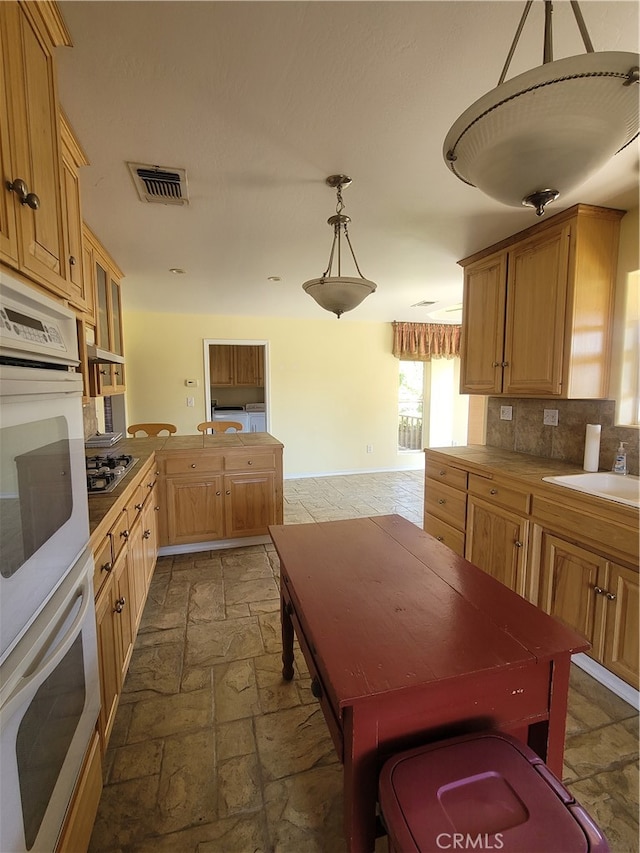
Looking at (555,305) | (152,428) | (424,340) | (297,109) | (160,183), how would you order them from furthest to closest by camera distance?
1. (424,340)
2. (152,428)
3. (555,305)
4. (160,183)
5. (297,109)

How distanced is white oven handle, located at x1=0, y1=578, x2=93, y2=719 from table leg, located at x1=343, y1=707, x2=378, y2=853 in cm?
68

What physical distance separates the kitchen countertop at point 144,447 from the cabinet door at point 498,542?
5.52 feet

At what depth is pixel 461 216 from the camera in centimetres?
232

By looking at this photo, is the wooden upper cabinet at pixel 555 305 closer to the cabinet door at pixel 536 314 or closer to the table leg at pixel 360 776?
the cabinet door at pixel 536 314

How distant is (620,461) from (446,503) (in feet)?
3.65

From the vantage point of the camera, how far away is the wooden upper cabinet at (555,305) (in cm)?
223

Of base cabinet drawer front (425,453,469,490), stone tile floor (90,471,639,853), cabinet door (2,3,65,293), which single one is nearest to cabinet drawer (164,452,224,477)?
stone tile floor (90,471,639,853)

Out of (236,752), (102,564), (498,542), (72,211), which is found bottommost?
(236,752)

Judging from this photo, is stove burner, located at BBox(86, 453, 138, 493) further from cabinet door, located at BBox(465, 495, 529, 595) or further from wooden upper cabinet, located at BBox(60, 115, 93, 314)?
cabinet door, located at BBox(465, 495, 529, 595)

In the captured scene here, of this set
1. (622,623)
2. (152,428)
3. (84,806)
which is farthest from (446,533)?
(152,428)

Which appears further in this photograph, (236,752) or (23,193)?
(236,752)

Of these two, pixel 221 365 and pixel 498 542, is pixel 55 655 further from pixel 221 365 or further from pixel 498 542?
pixel 221 365

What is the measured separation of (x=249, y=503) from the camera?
11.0 feet

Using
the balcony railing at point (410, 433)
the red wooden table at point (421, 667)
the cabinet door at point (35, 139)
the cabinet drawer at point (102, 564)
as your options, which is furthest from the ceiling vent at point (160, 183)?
the balcony railing at point (410, 433)
